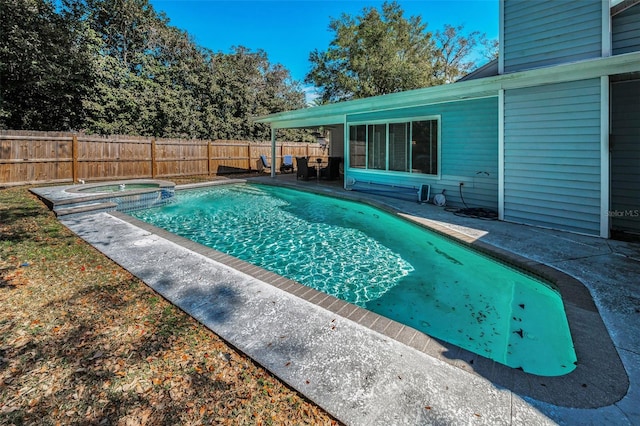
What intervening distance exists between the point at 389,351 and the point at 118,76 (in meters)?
18.5

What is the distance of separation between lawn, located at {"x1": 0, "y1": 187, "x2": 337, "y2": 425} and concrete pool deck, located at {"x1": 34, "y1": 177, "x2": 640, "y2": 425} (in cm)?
15

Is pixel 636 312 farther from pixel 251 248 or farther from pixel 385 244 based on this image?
pixel 251 248

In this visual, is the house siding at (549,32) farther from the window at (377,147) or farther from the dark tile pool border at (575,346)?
the dark tile pool border at (575,346)

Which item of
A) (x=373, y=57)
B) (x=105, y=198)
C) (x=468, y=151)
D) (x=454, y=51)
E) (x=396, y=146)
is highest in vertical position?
(x=454, y=51)

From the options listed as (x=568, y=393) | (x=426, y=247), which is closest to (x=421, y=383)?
(x=568, y=393)

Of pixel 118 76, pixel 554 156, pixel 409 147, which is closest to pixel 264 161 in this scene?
pixel 118 76

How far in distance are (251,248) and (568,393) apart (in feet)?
14.4

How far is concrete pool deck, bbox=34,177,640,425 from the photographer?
1.68m

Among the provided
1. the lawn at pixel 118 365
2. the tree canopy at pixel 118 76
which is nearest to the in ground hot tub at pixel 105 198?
the lawn at pixel 118 365

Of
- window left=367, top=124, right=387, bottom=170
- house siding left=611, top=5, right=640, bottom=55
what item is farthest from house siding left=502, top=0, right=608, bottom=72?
window left=367, top=124, right=387, bottom=170

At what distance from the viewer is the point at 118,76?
1548 centimetres

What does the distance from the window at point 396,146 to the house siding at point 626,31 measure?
3.31 m

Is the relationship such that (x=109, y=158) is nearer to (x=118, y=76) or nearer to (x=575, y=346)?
(x=118, y=76)

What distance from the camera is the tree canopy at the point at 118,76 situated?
1252 centimetres
